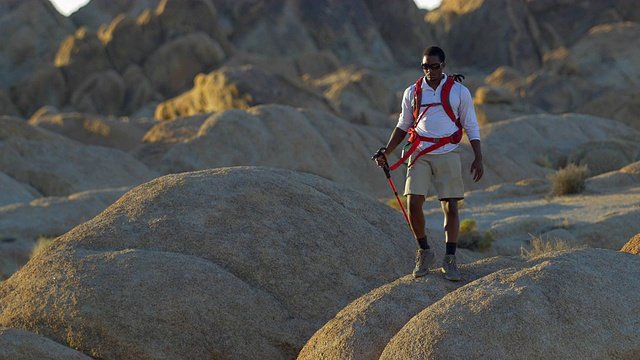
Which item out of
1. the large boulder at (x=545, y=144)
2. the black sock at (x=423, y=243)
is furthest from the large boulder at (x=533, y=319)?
the large boulder at (x=545, y=144)

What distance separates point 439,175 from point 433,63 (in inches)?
35.3

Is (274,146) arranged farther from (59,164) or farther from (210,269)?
(210,269)

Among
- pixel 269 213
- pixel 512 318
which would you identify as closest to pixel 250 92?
pixel 269 213

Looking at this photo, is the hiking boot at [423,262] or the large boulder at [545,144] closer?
the hiking boot at [423,262]

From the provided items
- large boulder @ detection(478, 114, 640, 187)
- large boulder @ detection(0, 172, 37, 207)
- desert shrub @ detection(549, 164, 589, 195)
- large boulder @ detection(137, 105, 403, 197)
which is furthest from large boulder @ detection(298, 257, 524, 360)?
large boulder @ detection(478, 114, 640, 187)

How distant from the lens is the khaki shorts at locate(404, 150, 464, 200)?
8.04 meters

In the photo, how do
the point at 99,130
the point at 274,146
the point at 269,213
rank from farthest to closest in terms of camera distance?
the point at 99,130, the point at 274,146, the point at 269,213

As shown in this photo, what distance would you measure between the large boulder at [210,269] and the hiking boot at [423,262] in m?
1.26

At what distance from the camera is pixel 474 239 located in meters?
17.6

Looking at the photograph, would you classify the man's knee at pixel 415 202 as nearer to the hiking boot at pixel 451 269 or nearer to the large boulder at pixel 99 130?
the hiking boot at pixel 451 269

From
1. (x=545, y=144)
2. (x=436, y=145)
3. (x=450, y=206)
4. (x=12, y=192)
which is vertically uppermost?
(x=436, y=145)

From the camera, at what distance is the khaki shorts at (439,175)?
804cm

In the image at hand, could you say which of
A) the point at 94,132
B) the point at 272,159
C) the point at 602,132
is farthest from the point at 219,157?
the point at 602,132

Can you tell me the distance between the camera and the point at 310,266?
9188 millimetres
